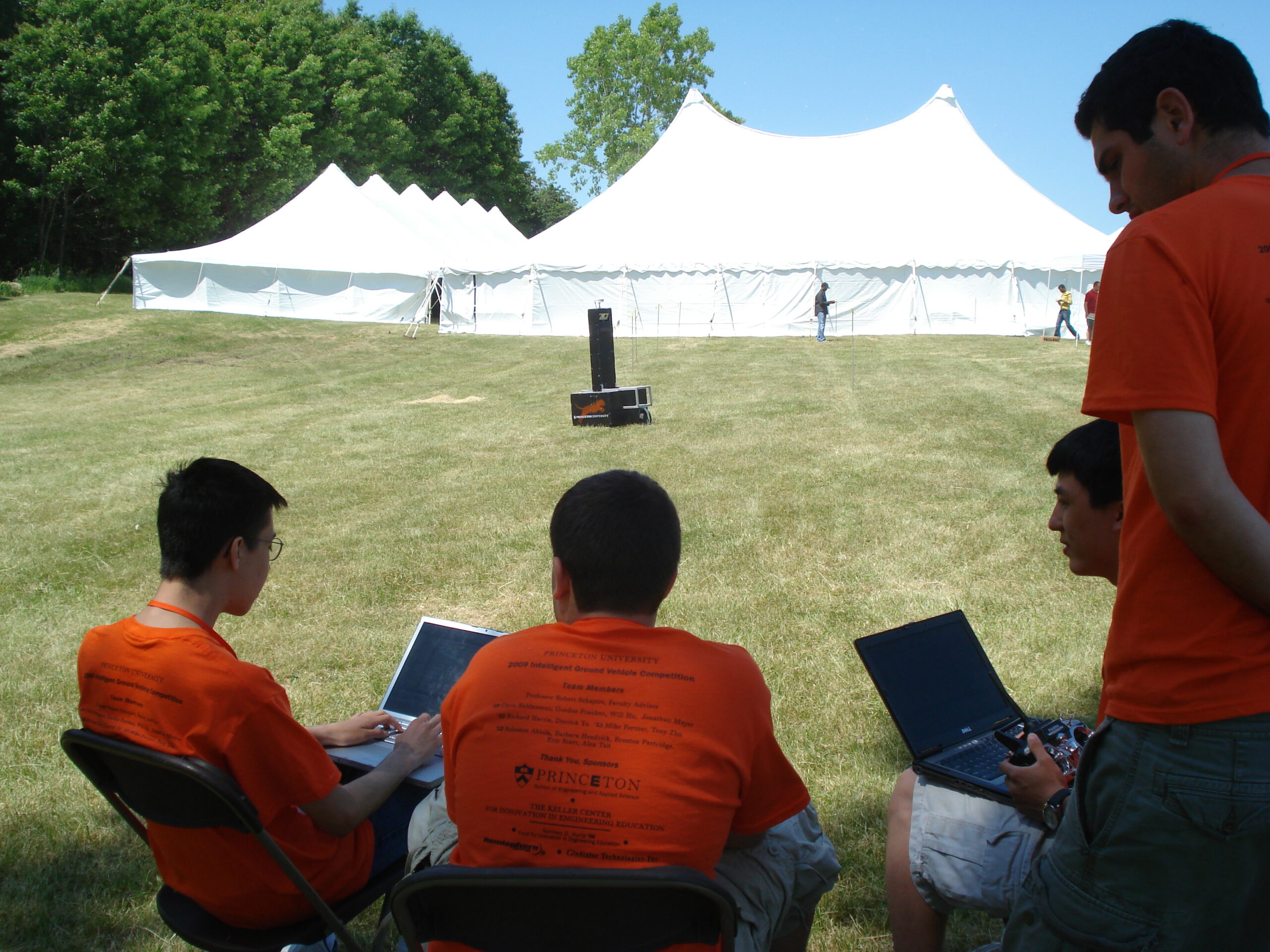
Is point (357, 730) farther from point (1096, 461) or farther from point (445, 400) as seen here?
point (445, 400)

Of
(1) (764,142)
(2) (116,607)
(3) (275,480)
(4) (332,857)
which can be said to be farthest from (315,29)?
(4) (332,857)

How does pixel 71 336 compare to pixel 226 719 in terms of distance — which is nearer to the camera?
pixel 226 719

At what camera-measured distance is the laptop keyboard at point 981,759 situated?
2240 mm

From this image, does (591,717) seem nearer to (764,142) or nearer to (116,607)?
(116,607)

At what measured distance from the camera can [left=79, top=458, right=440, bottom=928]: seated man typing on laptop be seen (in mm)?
1911

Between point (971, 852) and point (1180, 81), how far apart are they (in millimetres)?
1570

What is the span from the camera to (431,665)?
115 inches

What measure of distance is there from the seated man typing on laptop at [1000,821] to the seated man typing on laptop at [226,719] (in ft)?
4.01

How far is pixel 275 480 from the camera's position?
851cm

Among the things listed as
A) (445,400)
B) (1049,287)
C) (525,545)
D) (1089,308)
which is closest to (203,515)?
(525,545)

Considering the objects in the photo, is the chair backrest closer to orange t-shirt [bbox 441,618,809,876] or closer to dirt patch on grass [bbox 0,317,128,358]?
orange t-shirt [bbox 441,618,809,876]

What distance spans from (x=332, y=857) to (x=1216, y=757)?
181cm

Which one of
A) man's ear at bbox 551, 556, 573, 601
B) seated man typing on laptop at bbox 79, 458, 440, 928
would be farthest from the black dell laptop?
seated man typing on laptop at bbox 79, 458, 440, 928

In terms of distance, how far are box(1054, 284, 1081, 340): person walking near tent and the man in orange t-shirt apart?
23.9 meters
